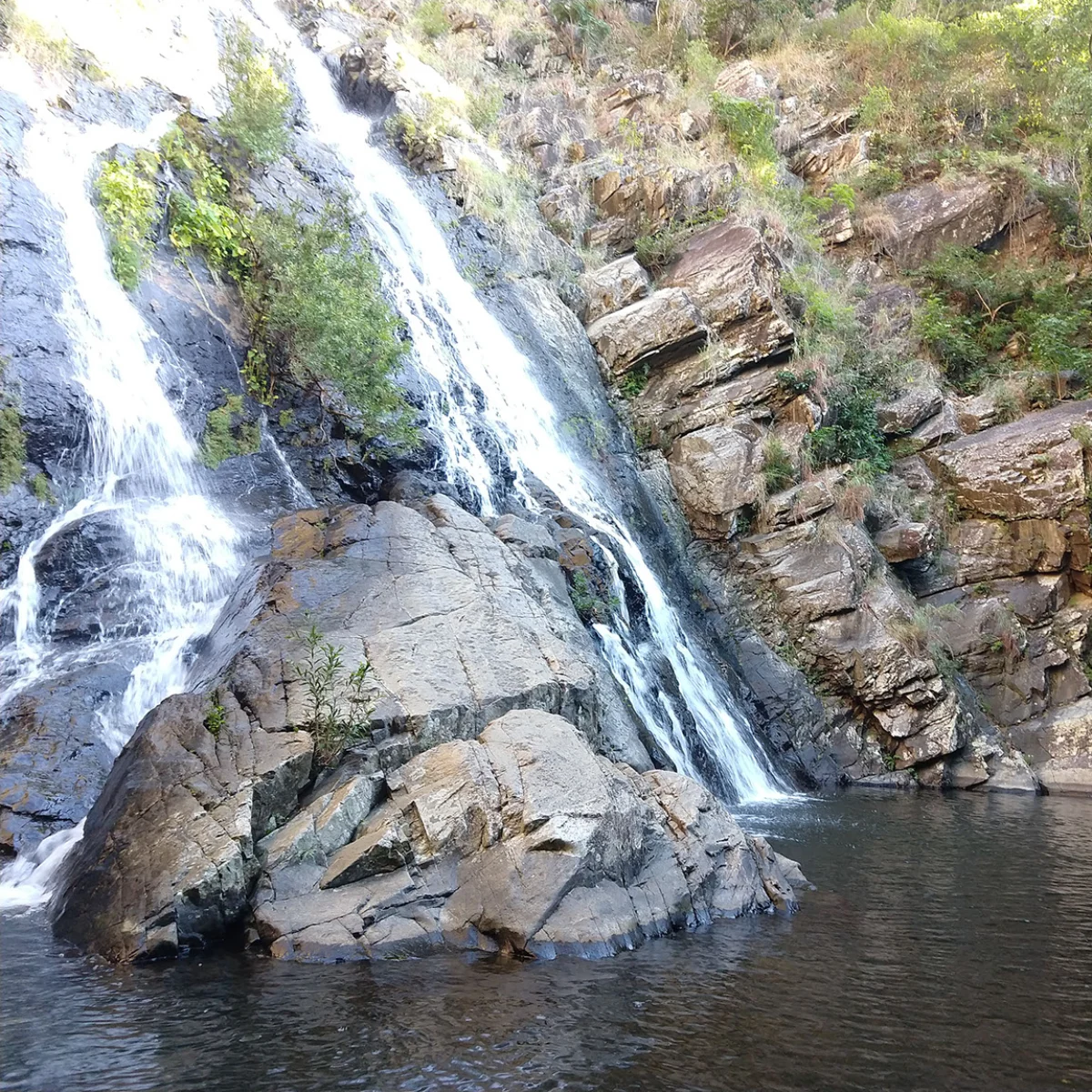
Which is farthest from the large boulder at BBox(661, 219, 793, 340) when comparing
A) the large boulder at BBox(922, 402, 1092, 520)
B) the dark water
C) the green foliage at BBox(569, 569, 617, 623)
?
the dark water

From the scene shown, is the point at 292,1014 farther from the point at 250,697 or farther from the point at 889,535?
the point at 889,535

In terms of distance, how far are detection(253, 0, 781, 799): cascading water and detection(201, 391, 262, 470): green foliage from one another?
10.1 ft

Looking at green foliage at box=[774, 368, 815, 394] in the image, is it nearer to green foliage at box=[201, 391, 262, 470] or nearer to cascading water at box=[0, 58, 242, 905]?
green foliage at box=[201, 391, 262, 470]

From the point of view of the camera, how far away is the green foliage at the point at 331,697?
Answer: 8.49m

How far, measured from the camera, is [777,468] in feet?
63.3

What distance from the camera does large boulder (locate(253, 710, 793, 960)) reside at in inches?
277

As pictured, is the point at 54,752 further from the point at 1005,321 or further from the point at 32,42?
the point at 1005,321

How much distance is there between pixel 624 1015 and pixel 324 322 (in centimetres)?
1120

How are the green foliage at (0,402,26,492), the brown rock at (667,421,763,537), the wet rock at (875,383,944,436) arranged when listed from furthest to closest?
the wet rock at (875,383,944,436) → the brown rock at (667,421,763,537) → the green foliage at (0,402,26,492)

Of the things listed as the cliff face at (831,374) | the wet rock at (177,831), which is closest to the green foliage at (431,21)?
the cliff face at (831,374)

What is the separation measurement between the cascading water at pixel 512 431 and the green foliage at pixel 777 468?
11.6ft

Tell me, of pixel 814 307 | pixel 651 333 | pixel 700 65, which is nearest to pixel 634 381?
pixel 651 333

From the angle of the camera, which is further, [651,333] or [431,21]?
[431,21]

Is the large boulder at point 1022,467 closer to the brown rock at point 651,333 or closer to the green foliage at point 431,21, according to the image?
the brown rock at point 651,333
